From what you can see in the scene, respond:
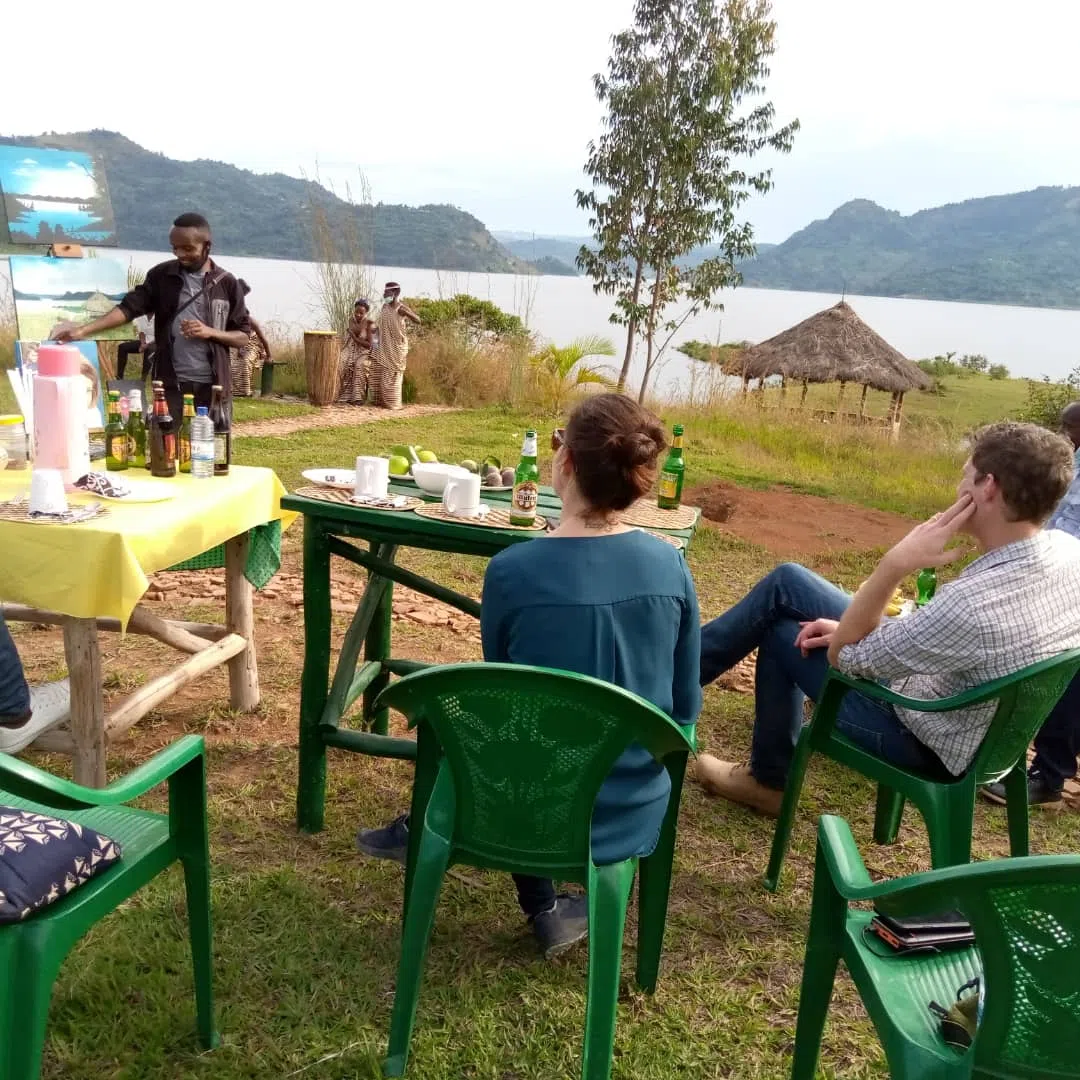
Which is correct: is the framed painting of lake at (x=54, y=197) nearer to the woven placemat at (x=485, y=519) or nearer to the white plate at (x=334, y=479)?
the white plate at (x=334, y=479)

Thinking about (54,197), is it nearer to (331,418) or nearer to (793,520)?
(331,418)

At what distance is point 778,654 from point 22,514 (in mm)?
2184

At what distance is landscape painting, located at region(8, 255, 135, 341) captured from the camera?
4914 millimetres

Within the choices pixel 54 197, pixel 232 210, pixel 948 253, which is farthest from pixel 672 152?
pixel 948 253

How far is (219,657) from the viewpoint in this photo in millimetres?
3232

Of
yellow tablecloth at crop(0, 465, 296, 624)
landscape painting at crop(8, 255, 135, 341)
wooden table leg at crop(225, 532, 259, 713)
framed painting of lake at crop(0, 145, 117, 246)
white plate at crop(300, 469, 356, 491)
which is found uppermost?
framed painting of lake at crop(0, 145, 117, 246)

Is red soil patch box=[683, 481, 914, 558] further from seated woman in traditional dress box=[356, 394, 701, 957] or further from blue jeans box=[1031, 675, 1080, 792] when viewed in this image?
seated woman in traditional dress box=[356, 394, 701, 957]

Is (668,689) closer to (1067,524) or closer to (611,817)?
(611,817)

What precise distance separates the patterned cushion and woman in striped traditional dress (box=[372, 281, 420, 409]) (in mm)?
10800

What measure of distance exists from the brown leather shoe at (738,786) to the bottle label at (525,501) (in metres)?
1.20

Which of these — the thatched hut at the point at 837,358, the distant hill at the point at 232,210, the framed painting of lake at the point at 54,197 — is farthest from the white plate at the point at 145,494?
the distant hill at the point at 232,210

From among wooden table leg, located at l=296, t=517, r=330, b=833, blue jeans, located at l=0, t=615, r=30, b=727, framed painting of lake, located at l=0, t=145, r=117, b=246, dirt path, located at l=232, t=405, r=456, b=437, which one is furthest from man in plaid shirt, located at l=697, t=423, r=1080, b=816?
dirt path, located at l=232, t=405, r=456, b=437

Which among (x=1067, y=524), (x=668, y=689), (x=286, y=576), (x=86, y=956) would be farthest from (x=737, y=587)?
(x=86, y=956)

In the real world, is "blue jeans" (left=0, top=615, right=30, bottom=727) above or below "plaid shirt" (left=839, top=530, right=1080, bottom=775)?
below
